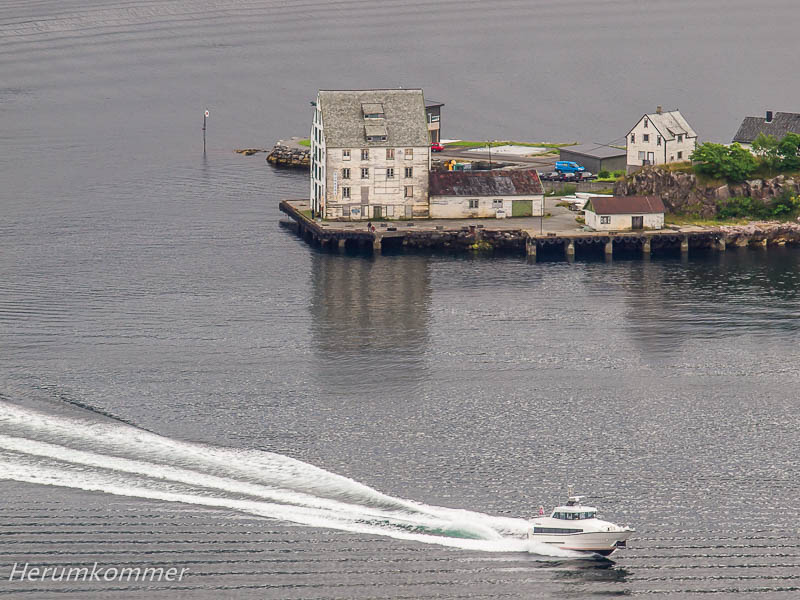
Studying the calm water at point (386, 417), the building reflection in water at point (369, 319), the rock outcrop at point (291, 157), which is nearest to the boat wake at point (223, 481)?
the calm water at point (386, 417)

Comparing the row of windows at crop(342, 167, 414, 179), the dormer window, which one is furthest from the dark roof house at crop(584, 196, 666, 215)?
the dormer window

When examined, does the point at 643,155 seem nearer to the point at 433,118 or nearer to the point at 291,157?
the point at 433,118

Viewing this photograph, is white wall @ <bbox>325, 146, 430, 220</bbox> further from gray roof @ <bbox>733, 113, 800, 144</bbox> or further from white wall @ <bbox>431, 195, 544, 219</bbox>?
gray roof @ <bbox>733, 113, 800, 144</bbox>

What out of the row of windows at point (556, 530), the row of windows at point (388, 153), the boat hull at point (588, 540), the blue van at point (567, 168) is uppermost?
the row of windows at point (388, 153)

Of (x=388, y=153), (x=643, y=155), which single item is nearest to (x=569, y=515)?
(x=388, y=153)

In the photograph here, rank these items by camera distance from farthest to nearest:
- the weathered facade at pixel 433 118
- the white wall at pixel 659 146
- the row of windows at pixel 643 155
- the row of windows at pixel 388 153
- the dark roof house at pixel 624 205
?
the weathered facade at pixel 433 118 < the row of windows at pixel 643 155 < the white wall at pixel 659 146 < the row of windows at pixel 388 153 < the dark roof house at pixel 624 205

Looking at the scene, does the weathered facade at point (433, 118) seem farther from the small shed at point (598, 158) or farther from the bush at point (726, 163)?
the bush at point (726, 163)
